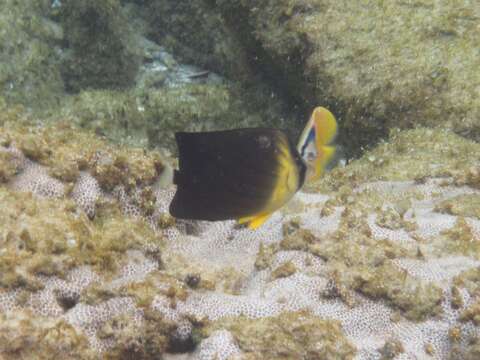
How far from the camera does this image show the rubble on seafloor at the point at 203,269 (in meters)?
2.32

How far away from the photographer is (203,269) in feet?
9.25

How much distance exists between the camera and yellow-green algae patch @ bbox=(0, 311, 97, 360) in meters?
2.11

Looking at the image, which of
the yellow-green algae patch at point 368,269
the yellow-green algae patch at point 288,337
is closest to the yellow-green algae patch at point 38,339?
the yellow-green algae patch at point 288,337

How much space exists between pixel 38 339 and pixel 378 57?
4.56 metres

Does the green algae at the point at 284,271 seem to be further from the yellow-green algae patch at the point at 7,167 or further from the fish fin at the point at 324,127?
the yellow-green algae patch at the point at 7,167

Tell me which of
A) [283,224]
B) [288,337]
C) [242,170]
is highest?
[242,170]

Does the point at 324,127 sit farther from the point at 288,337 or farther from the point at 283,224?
the point at 283,224

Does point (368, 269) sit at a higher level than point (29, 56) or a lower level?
higher

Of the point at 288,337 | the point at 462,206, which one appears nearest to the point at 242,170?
the point at 288,337

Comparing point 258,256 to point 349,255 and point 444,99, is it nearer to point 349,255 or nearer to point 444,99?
point 349,255

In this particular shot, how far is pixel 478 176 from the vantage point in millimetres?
3744

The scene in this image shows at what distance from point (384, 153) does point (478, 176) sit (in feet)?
3.60

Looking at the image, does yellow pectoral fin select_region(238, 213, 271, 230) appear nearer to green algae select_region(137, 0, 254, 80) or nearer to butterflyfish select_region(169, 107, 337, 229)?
butterflyfish select_region(169, 107, 337, 229)

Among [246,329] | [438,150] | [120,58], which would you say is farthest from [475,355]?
[120,58]
